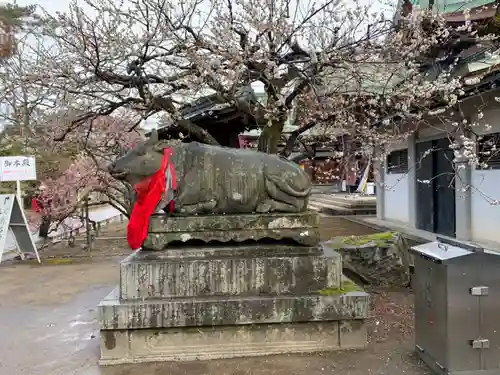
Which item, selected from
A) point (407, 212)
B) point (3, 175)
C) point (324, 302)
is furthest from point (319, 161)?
point (324, 302)

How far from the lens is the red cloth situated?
4.46 meters

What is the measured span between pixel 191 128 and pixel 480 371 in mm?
4319

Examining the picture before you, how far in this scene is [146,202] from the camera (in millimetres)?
4492

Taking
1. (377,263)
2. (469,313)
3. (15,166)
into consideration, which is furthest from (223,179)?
(15,166)

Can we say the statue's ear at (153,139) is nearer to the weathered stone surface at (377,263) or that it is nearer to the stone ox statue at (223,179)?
the stone ox statue at (223,179)

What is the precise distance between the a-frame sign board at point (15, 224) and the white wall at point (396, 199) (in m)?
9.26

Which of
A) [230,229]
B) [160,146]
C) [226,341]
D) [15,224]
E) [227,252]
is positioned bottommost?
[226,341]

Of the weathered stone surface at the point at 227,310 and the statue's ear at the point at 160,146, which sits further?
the statue's ear at the point at 160,146

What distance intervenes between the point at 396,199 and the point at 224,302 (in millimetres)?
11152

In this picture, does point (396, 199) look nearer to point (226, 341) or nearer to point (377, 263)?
point (377, 263)

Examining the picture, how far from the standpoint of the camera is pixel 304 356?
4.25 meters

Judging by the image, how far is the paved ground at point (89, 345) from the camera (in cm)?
401

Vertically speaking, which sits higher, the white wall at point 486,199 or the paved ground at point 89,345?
the white wall at point 486,199

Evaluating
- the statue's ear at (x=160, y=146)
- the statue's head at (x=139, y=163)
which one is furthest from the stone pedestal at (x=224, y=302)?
the statue's ear at (x=160, y=146)
